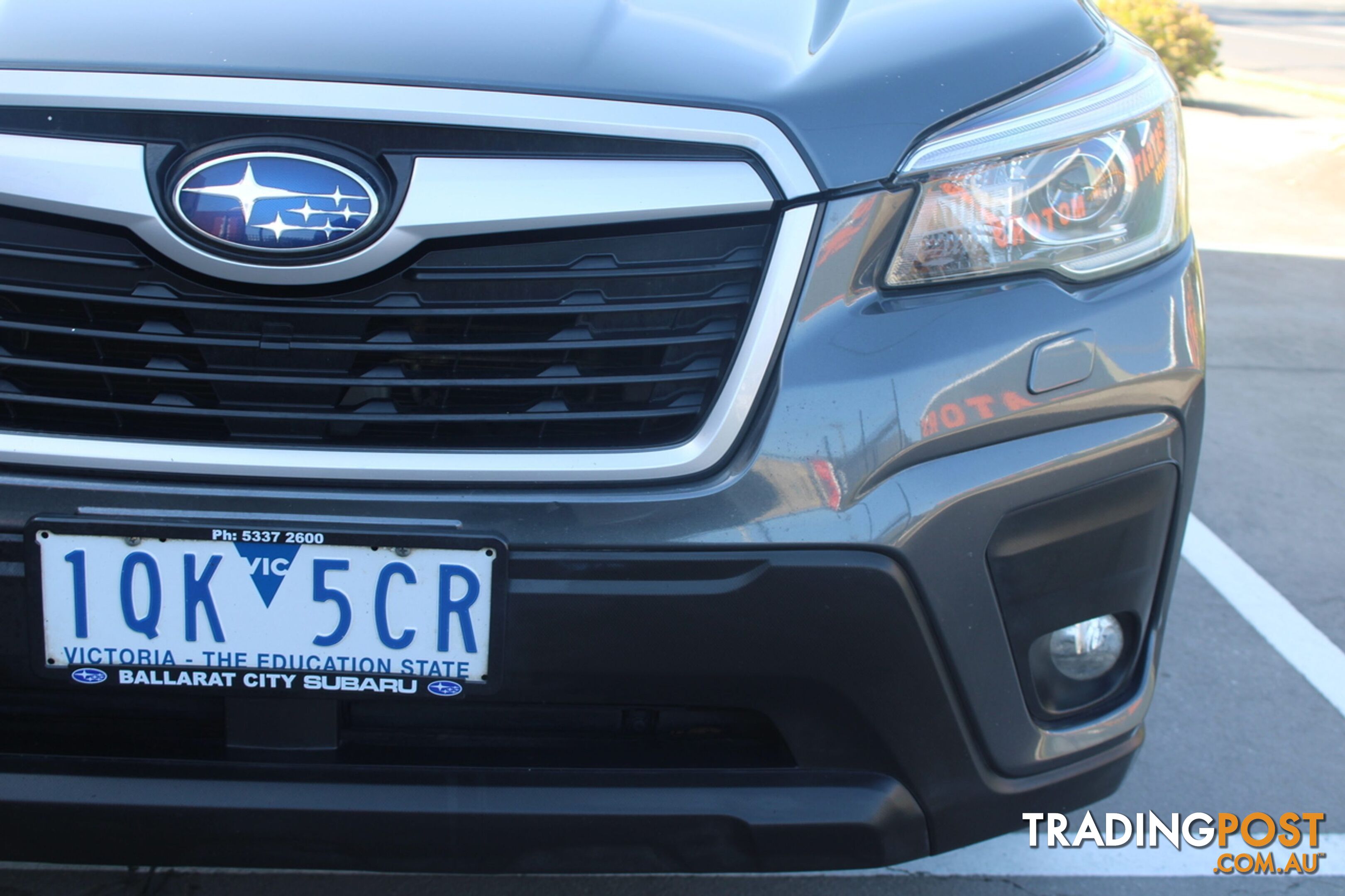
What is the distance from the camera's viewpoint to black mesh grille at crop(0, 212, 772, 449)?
50.9 inches

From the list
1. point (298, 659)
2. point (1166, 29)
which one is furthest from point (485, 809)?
point (1166, 29)

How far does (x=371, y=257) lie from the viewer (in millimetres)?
1267

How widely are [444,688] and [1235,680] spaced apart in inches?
77.2

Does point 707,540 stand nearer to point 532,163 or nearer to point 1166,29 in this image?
point 532,163

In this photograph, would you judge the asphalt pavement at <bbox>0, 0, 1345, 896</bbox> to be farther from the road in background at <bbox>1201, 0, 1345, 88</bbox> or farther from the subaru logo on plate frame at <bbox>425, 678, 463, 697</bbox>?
the road in background at <bbox>1201, 0, 1345, 88</bbox>

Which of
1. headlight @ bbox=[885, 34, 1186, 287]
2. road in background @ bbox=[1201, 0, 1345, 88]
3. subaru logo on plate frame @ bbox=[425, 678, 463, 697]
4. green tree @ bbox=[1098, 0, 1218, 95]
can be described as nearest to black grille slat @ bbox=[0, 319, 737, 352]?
subaru logo on plate frame @ bbox=[425, 678, 463, 697]

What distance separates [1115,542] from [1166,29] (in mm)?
12682

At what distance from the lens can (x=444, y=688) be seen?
4.31ft

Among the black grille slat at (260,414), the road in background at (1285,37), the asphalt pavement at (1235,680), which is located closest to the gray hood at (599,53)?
the black grille slat at (260,414)

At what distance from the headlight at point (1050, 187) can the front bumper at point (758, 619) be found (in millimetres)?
46

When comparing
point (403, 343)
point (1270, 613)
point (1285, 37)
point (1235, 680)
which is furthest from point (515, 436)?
point (1285, 37)

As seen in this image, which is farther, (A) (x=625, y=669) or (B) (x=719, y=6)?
(B) (x=719, y=6)

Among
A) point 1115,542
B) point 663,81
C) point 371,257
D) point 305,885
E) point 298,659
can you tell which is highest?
point 663,81

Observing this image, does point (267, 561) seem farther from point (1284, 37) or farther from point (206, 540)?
point (1284, 37)
